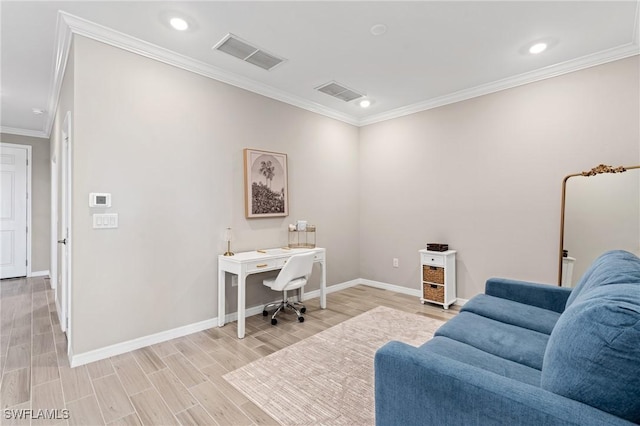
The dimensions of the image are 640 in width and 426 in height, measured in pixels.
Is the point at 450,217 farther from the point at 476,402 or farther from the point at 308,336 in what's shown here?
the point at 476,402

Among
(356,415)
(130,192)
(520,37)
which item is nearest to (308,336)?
(356,415)

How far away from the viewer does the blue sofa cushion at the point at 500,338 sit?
1.67m

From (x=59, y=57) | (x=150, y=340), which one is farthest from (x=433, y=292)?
(x=59, y=57)

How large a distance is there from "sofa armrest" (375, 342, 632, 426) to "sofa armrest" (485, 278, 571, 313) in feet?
5.48

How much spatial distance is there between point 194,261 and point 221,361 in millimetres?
1101

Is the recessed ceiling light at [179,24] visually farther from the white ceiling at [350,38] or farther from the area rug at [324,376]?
the area rug at [324,376]

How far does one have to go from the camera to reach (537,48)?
294 centimetres

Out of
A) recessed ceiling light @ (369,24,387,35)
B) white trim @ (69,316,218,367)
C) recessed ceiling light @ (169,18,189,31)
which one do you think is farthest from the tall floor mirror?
recessed ceiling light @ (169,18,189,31)

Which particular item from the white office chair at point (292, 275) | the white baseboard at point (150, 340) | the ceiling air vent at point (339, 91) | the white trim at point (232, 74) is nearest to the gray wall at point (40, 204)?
the white trim at point (232, 74)

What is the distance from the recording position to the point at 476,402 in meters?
1.06

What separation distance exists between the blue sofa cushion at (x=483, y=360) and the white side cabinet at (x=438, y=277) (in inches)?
87.6

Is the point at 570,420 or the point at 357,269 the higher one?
the point at 570,420

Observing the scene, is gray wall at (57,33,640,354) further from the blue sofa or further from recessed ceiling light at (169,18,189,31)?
the blue sofa

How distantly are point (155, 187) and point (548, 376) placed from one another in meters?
3.18
